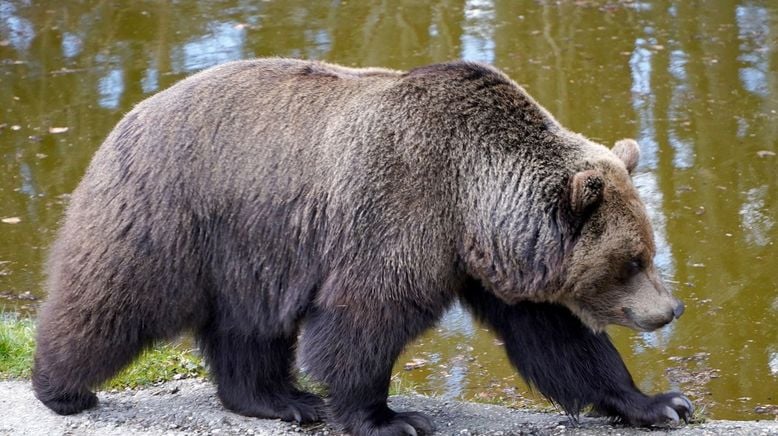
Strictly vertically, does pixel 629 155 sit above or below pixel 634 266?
above

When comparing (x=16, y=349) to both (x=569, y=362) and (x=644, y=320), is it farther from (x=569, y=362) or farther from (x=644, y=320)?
(x=644, y=320)

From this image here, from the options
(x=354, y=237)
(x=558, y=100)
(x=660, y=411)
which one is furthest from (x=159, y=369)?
(x=558, y=100)

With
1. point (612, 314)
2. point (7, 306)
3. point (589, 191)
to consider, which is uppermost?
point (589, 191)

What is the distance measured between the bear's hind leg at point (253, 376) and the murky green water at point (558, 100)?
1337 millimetres

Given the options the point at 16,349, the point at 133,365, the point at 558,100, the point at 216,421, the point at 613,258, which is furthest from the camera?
the point at 558,100

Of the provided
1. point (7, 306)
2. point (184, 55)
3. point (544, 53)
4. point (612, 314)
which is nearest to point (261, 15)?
point (184, 55)

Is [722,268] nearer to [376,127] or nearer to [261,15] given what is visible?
[376,127]

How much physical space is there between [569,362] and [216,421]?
1.96 m

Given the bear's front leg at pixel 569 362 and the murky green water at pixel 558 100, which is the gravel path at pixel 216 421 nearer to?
the bear's front leg at pixel 569 362

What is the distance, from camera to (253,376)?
20.9 feet

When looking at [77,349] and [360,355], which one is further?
[77,349]

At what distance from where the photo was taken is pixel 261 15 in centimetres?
1512

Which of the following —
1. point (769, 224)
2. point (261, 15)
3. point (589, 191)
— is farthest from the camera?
point (261, 15)

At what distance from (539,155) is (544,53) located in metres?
7.88
